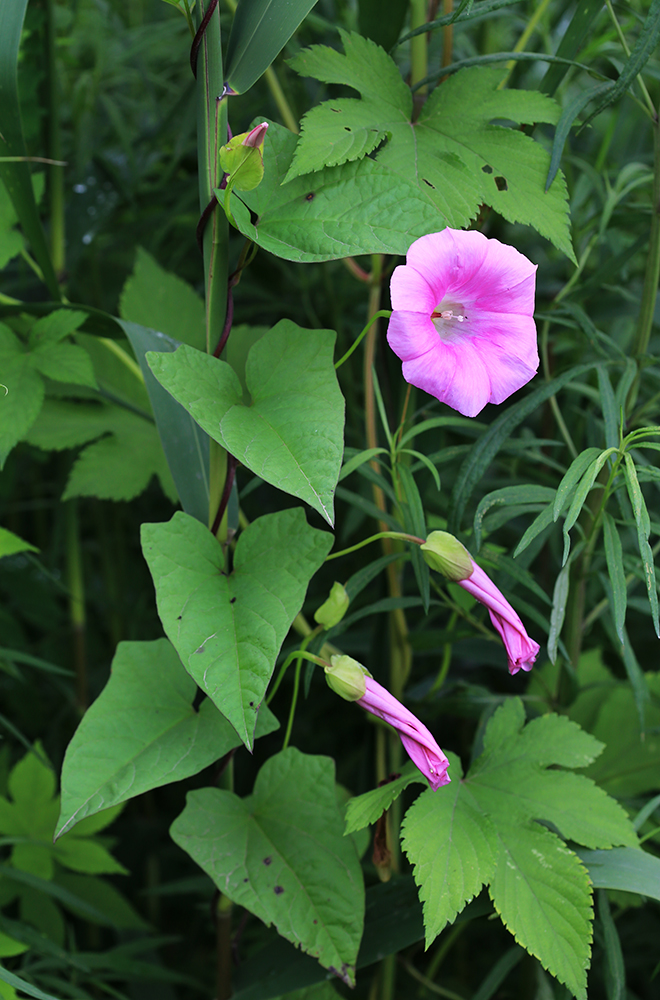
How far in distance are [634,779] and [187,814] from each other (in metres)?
0.50

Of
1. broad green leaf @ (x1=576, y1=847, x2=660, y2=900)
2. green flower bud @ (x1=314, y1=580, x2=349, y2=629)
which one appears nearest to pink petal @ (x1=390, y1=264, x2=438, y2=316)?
green flower bud @ (x1=314, y1=580, x2=349, y2=629)

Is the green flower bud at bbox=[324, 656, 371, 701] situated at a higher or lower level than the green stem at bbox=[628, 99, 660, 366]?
lower

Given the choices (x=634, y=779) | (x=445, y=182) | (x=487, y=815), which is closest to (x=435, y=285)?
(x=445, y=182)

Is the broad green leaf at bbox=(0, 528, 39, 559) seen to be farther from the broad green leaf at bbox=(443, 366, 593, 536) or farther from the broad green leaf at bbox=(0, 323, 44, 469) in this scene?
the broad green leaf at bbox=(443, 366, 593, 536)

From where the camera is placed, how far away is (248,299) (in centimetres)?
111

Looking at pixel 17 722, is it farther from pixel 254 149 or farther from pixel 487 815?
pixel 254 149

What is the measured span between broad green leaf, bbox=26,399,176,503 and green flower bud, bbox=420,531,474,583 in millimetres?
352

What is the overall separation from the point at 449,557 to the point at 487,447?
5.7 inches

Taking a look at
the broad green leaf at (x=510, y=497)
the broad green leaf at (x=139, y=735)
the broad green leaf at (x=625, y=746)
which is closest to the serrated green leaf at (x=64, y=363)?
the broad green leaf at (x=139, y=735)

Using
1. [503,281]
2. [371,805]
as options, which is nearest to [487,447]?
[503,281]

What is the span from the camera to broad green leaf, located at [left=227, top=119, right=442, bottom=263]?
448mm

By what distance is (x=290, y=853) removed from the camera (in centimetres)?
55

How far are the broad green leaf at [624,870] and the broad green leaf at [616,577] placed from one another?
189 mm

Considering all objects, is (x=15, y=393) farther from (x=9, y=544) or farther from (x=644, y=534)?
(x=644, y=534)
